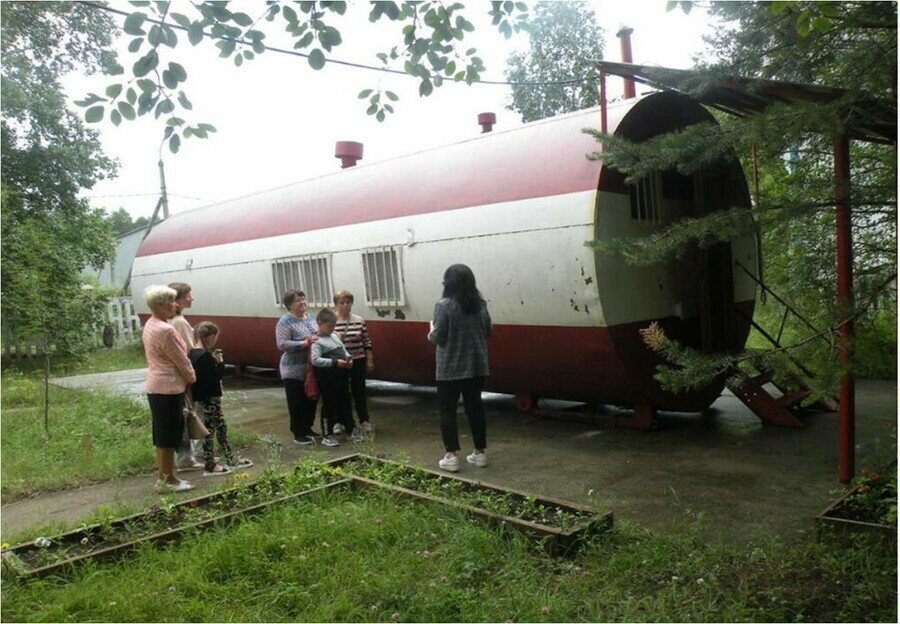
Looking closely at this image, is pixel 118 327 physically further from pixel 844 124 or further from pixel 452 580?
pixel 844 124

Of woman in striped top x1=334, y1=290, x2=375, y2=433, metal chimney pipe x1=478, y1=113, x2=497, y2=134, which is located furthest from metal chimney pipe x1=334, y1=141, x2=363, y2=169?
woman in striped top x1=334, y1=290, x2=375, y2=433

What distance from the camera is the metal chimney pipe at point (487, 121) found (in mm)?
8722

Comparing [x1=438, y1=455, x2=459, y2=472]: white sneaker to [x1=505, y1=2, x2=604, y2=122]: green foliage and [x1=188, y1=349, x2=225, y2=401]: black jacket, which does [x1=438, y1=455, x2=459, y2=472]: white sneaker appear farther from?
[x1=505, y1=2, x2=604, y2=122]: green foliage

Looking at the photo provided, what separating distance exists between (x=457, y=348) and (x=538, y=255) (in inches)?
56.1

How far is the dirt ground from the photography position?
482 centimetres

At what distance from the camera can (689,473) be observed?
18.4 feet

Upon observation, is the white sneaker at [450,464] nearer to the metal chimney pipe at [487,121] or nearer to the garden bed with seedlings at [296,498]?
the garden bed with seedlings at [296,498]

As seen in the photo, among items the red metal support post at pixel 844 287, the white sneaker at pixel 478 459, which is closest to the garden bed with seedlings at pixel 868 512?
the red metal support post at pixel 844 287

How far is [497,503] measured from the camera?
4535 mm

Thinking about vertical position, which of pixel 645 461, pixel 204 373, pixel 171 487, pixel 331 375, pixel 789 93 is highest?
pixel 789 93

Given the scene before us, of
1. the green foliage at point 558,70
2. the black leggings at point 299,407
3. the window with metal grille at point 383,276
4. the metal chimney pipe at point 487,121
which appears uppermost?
the green foliage at point 558,70

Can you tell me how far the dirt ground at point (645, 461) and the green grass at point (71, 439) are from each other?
0.25 m

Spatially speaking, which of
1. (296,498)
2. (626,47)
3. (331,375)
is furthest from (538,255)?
(296,498)

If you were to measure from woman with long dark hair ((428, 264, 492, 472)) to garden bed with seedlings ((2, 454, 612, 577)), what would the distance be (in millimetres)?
714
